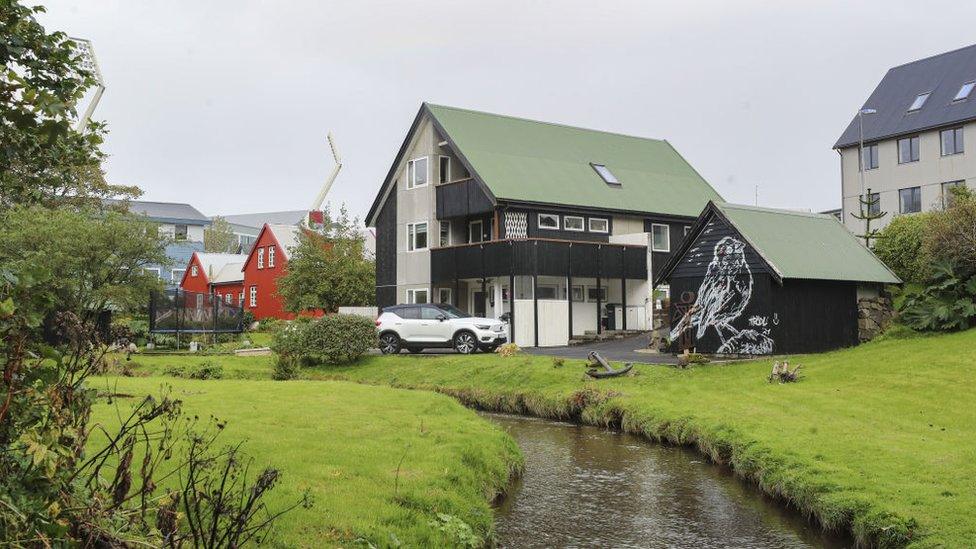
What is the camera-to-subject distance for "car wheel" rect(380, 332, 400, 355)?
33.8 m

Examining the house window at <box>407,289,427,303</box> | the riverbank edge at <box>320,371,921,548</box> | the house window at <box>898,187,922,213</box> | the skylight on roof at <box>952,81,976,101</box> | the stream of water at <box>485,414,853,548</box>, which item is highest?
the skylight on roof at <box>952,81,976,101</box>

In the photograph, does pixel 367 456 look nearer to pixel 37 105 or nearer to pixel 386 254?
pixel 37 105

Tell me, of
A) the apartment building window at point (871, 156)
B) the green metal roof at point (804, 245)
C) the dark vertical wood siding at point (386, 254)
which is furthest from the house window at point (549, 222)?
the apartment building window at point (871, 156)

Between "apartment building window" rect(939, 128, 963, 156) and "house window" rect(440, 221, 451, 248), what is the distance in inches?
1154

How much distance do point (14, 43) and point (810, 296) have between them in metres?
25.0

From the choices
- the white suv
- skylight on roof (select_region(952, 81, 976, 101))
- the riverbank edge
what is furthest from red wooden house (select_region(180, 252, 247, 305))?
skylight on roof (select_region(952, 81, 976, 101))

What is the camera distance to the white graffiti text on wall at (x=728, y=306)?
26641mm

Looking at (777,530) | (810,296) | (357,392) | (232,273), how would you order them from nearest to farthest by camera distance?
(777,530) < (357,392) < (810,296) < (232,273)

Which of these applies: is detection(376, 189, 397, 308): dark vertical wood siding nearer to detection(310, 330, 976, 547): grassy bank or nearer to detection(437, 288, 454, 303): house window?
detection(437, 288, 454, 303): house window

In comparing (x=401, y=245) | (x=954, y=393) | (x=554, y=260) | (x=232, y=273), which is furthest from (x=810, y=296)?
(x=232, y=273)

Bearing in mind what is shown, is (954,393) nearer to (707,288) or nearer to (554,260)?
(707,288)

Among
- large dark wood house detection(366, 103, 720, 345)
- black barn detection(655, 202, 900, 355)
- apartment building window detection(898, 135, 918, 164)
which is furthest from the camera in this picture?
apartment building window detection(898, 135, 918, 164)

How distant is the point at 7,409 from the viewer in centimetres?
482

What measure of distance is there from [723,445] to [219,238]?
10705 centimetres
